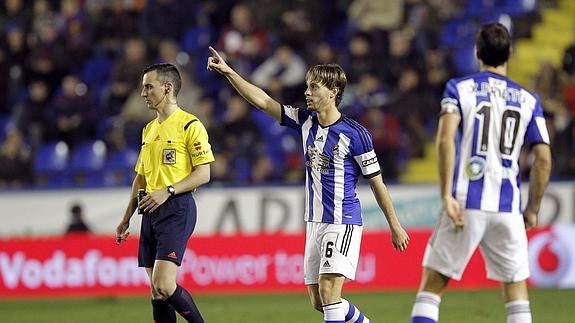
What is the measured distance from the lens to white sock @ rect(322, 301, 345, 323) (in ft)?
25.0

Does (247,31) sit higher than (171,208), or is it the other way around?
(247,31)

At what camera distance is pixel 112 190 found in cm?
1631

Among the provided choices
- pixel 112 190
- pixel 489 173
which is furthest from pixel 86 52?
pixel 489 173

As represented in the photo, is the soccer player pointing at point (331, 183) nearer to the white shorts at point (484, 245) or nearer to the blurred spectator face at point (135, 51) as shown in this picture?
the white shorts at point (484, 245)

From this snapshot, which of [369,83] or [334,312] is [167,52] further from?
[334,312]

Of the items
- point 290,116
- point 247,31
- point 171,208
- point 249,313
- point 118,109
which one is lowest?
point 249,313

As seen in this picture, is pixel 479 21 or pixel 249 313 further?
pixel 479 21

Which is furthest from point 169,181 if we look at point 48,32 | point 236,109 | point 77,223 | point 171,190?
point 48,32

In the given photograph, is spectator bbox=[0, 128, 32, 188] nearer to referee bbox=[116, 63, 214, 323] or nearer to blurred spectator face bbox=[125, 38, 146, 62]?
blurred spectator face bbox=[125, 38, 146, 62]

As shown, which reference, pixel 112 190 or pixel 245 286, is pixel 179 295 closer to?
pixel 245 286

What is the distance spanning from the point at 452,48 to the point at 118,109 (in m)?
5.53

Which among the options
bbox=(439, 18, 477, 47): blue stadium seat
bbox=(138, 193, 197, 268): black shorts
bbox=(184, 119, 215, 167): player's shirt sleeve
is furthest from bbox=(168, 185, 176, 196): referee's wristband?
bbox=(439, 18, 477, 47): blue stadium seat

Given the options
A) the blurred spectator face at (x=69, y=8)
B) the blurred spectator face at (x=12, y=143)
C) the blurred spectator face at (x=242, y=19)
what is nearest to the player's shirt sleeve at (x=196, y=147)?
the blurred spectator face at (x=12, y=143)

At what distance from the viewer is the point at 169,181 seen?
816cm
